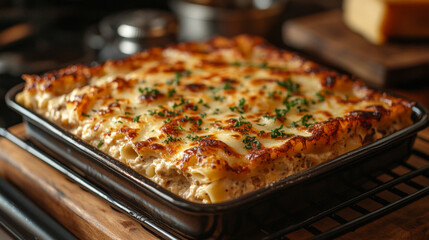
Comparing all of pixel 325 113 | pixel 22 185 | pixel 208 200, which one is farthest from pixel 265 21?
pixel 208 200

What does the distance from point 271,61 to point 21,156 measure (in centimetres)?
143

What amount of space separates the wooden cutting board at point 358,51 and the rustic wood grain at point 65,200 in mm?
2171

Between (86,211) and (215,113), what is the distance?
2.26ft

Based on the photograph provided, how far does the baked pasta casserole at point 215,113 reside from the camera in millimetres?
1939

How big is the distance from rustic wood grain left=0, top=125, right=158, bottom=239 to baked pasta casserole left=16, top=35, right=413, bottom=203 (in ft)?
0.79

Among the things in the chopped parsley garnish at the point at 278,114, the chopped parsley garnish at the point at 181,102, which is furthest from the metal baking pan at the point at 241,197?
the chopped parsley garnish at the point at 181,102

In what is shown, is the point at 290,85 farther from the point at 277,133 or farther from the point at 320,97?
the point at 277,133

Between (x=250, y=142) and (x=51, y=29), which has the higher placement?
(x=250, y=142)

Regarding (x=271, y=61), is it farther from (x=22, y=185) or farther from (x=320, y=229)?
(x=22, y=185)

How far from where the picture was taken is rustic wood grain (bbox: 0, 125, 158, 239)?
2.08m

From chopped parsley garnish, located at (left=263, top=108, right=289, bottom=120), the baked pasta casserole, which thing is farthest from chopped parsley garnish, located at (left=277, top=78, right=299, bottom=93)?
chopped parsley garnish, located at (left=263, top=108, right=289, bottom=120)

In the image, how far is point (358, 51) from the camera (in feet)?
12.6

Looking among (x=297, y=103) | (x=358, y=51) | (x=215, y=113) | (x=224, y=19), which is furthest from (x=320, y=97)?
(x=224, y=19)

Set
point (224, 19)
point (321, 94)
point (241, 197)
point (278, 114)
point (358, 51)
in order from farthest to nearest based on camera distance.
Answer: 1. point (224, 19)
2. point (358, 51)
3. point (321, 94)
4. point (278, 114)
5. point (241, 197)
